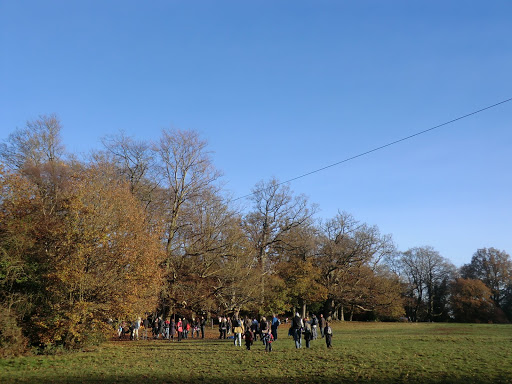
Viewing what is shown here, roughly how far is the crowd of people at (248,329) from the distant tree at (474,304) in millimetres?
49111

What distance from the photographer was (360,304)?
194ft

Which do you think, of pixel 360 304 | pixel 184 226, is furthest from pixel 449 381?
pixel 360 304

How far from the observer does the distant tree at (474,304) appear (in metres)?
65.6

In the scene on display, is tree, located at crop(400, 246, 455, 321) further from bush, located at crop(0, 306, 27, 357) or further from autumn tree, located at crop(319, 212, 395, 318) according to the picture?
bush, located at crop(0, 306, 27, 357)

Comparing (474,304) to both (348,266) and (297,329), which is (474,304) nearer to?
(348,266)

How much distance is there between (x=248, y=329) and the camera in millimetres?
19766

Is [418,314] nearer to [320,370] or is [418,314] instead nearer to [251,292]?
[251,292]

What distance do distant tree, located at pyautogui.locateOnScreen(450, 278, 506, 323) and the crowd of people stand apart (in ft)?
161

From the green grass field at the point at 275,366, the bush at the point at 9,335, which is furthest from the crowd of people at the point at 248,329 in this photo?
the bush at the point at 9,335

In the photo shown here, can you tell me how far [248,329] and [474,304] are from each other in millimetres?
59341

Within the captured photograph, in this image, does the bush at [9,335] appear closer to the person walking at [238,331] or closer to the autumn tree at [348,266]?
the person walking at [238,331]

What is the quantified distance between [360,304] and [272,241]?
60.8ft

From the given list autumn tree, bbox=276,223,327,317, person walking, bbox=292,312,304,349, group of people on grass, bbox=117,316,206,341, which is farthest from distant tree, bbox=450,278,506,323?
person walking, bbox=292,312,304,349

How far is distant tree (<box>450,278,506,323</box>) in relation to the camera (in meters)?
65.6
